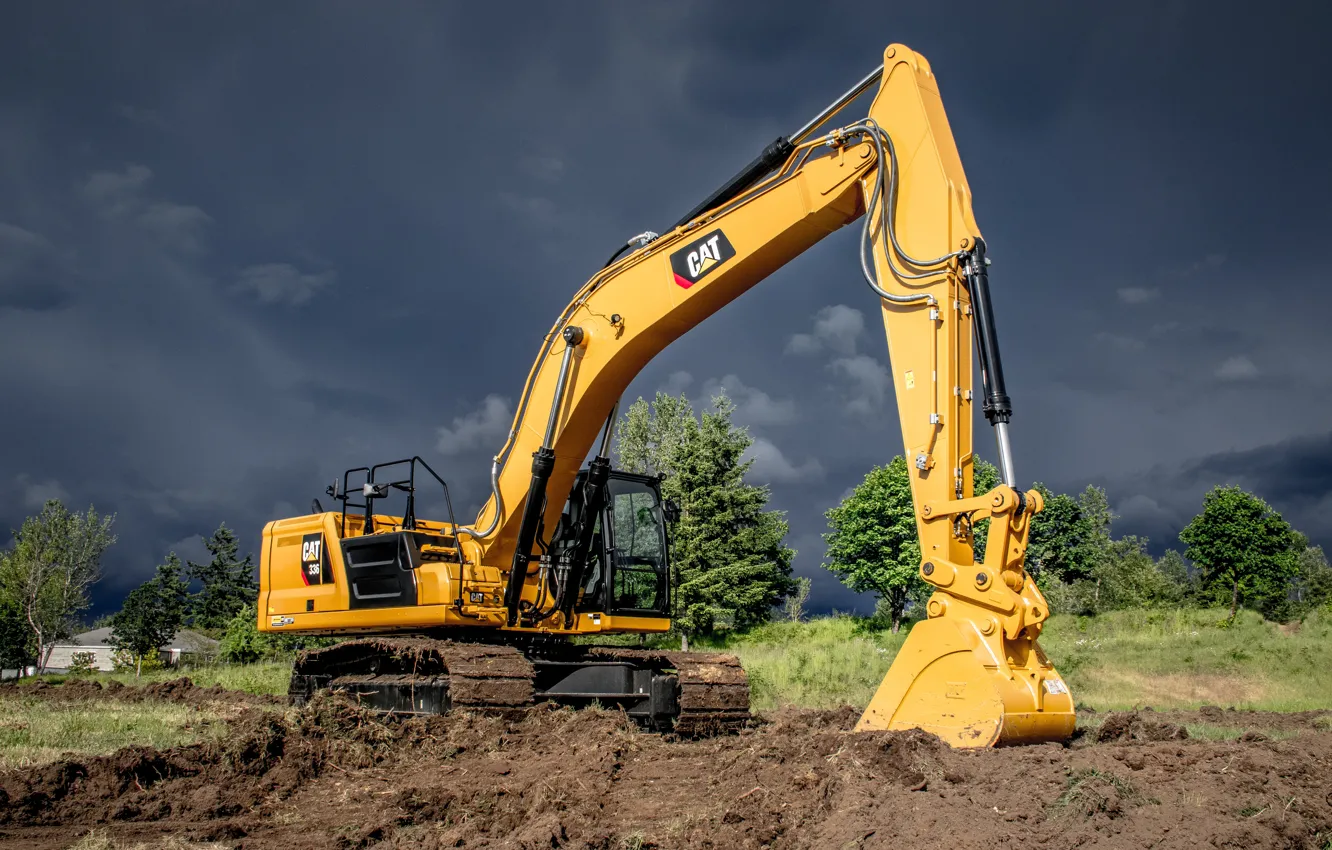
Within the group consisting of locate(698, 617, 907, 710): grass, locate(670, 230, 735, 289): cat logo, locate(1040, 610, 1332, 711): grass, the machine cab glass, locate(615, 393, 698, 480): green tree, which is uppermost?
locate(615, 393, 698, 480): green tree

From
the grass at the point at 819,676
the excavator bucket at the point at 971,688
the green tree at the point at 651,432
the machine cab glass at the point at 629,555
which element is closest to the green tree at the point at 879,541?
the green tree at the point at 651,432

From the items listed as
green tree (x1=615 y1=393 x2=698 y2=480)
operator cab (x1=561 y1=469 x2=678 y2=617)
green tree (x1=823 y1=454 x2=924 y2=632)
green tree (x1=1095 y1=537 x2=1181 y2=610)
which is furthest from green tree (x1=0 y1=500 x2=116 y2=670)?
green tree (x1=1095 y1=537 x2=1181 y2=610)

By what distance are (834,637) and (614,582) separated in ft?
91.5

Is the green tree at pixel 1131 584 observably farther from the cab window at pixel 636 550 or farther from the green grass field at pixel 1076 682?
the cab window at pixel 636 550

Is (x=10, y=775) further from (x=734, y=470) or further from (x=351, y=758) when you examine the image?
(x=734, y=470)

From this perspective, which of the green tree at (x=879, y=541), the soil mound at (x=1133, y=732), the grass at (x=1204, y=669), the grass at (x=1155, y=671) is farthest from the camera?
the green tree at (x=879, y=541)

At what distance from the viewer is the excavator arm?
597cm

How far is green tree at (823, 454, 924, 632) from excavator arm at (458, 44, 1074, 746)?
30.9 metres

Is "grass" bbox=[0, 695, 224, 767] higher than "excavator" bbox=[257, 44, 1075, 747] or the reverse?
the reverse

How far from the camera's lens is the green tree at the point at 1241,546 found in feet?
144

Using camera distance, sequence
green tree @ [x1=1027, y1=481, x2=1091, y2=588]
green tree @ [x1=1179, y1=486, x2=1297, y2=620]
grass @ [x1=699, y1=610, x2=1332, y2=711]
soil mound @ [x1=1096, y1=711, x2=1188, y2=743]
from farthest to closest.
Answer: green tree @ [x1=1027, y1=481, x2=1091, y2=588] → green tree @ [x1=1179, y1=486, x2=1297, y2=620] → grass @ [x1=699, y1=610, x2=1332, y2=711] → soil mound @ [x1=1096, y1=711, x2=1188, y2=743]

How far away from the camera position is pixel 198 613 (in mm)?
52281

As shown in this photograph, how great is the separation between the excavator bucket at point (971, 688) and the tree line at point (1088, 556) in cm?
2877

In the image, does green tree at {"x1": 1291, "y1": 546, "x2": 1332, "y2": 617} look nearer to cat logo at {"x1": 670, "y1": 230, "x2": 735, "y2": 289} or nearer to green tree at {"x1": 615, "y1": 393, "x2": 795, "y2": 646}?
green tree at {"x1": 615, "y1": 393, "x2": 795, "y2": 646}
